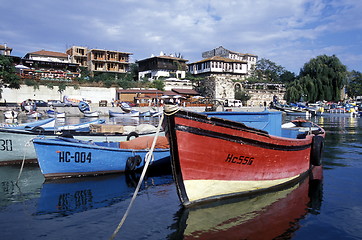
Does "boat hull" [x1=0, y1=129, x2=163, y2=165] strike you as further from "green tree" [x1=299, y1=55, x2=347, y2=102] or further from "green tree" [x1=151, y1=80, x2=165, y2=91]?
"green tree" [x1=299, y1=55, x2=347, y2=102]

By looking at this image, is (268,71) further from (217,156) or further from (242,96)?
(217,156)

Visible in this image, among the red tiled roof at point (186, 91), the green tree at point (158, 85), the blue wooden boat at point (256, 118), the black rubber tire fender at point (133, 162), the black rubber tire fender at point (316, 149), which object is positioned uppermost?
the green tree at point (158, 85)

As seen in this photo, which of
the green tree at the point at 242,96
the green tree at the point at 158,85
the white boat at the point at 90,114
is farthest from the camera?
the green tree at the point at 242,96

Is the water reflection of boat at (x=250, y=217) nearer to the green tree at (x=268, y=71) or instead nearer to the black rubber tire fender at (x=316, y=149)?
the black rubber tire fender at (x=316, y=149)

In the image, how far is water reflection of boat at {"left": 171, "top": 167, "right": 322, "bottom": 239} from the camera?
522 centimetres

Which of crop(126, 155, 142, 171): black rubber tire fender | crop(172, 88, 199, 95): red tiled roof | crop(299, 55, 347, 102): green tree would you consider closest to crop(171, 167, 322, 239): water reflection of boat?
crop(126, 155, 142, 171): black rubber tire fender

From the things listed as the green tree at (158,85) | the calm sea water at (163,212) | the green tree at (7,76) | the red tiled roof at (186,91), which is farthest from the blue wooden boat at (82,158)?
the red tiled roof at (186,91)

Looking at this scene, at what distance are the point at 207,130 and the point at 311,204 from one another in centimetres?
334

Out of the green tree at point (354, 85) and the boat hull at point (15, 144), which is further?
the green tree at point (354, 85)

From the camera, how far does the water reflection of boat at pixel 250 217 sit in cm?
522

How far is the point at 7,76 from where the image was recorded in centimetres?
3981

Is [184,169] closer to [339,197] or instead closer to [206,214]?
[206,214]

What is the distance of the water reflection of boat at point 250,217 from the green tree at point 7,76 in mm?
42151

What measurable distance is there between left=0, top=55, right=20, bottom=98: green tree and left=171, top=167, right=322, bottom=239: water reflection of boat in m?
42.2
